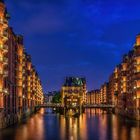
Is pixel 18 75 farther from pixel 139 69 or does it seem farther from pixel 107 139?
pixel 107 139

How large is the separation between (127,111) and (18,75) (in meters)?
59.8

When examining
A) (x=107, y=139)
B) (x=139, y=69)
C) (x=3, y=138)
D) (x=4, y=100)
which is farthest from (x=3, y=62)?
(x=139, y=69)

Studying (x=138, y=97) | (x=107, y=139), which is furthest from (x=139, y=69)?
(x=107, y=139)

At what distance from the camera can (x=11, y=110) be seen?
133 meters

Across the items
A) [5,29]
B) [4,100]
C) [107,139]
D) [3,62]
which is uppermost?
[5,29]

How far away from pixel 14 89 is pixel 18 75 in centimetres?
1626

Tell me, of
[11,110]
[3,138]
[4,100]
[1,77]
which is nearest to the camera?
[3,138]

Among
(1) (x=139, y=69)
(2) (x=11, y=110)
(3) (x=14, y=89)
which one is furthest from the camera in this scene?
(1) (x=139, y=69)

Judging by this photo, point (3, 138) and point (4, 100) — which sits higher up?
point (4, 100)

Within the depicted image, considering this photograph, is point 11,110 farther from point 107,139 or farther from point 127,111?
point 127,111

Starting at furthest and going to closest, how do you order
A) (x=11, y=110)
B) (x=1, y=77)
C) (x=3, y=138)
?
(x=11, y=110) → (x=1, y=77) → (x=3, y=138)

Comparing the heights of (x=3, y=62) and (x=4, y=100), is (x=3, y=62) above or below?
above

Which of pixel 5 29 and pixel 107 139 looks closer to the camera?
pixel 107 139

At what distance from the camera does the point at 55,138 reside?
92.8 m
